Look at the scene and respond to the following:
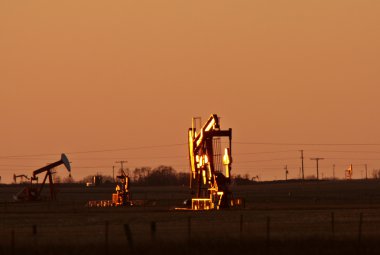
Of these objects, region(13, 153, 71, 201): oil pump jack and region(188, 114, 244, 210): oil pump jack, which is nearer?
region(188, 114, 244, 210): oil pump jack

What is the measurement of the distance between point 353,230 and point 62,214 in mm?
27711

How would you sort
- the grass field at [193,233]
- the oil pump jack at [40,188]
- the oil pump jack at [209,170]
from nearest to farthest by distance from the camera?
the grass field at [193,233]
the oil pump jack at [209,170]
the oil pump jack at [40,188]

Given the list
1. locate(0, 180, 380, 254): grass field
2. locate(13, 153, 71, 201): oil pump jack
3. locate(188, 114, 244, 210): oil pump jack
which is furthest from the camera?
locate(13, 153, 71, 201): oil pump jack

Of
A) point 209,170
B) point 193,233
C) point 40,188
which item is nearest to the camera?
point 193,233

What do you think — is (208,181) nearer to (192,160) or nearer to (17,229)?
(192,160)

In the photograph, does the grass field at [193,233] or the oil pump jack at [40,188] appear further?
the oil pump jack at [40,188]

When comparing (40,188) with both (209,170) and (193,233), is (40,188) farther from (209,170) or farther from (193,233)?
(193,233)

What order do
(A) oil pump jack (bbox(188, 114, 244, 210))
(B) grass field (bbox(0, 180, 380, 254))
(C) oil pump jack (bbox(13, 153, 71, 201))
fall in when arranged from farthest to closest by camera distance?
(C) oil pump jack (bbox(13, 153, 71, 201)) → (A) oil pump jack (bbox(188, 114, 244, 210)) → (B) grass field (bbox(0, 180, 380, 254))

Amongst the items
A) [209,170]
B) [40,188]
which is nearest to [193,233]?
[209,170]

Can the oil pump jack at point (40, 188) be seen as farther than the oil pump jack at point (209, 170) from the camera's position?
Yes

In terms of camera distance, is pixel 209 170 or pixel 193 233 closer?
pixel 193 233

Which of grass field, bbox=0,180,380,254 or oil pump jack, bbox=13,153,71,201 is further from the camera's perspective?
oil pump jack, bbox=13,153,71,201

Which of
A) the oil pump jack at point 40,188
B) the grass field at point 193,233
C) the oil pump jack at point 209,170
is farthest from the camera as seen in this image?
the oil pump jack at point 40,188

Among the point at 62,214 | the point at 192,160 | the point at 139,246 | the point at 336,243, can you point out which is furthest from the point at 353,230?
the point at 192,160
